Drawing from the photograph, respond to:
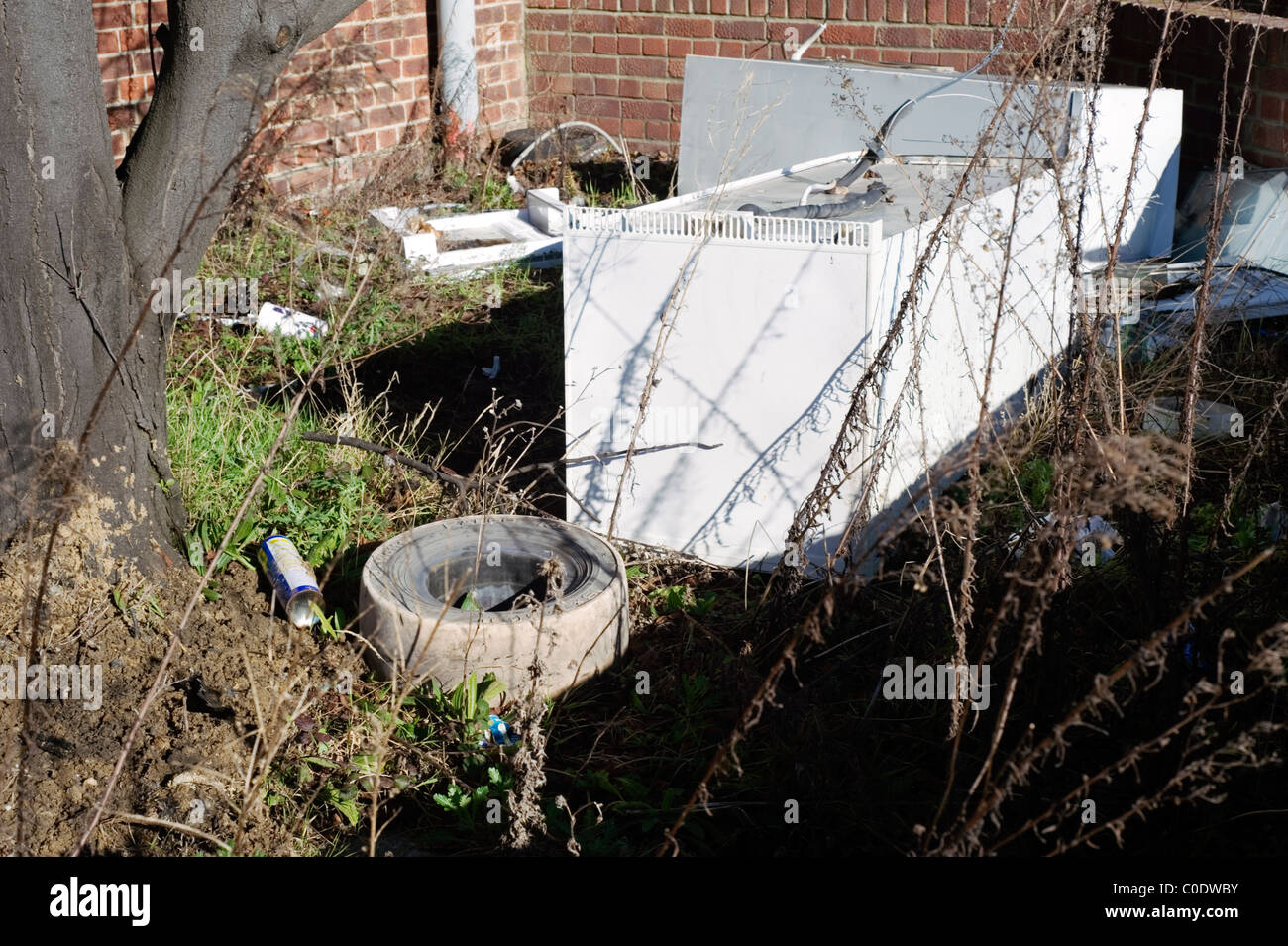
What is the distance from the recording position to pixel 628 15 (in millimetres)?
8266

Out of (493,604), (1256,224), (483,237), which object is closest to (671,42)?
(483,237)

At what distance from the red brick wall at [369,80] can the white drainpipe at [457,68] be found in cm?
13

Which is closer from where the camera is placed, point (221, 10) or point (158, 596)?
point (221, 10)

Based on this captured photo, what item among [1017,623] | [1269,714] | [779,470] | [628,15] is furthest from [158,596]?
[628,15]

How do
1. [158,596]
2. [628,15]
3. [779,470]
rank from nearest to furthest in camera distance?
[158,596], [779,470], [628,15]

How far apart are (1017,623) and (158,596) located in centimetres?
223

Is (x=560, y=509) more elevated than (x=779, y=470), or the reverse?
(x=779, y=470)

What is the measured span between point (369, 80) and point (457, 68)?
8.72ft

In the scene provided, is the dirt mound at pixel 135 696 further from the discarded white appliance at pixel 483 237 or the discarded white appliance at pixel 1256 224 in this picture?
the discarded white appliance at pixel 1256 224

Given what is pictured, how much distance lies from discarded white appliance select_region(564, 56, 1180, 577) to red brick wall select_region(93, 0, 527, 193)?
6.60 ft

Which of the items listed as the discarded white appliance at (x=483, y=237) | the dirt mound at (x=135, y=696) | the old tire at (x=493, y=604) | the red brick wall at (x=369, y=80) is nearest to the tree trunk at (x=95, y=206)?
the dirt mound at (x=135, y=696)

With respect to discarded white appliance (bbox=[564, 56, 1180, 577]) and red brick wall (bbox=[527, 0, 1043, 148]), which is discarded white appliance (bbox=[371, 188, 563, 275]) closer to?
red brick wall (bbox=[527, 0, 1043, 148])

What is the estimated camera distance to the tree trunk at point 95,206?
288cm
